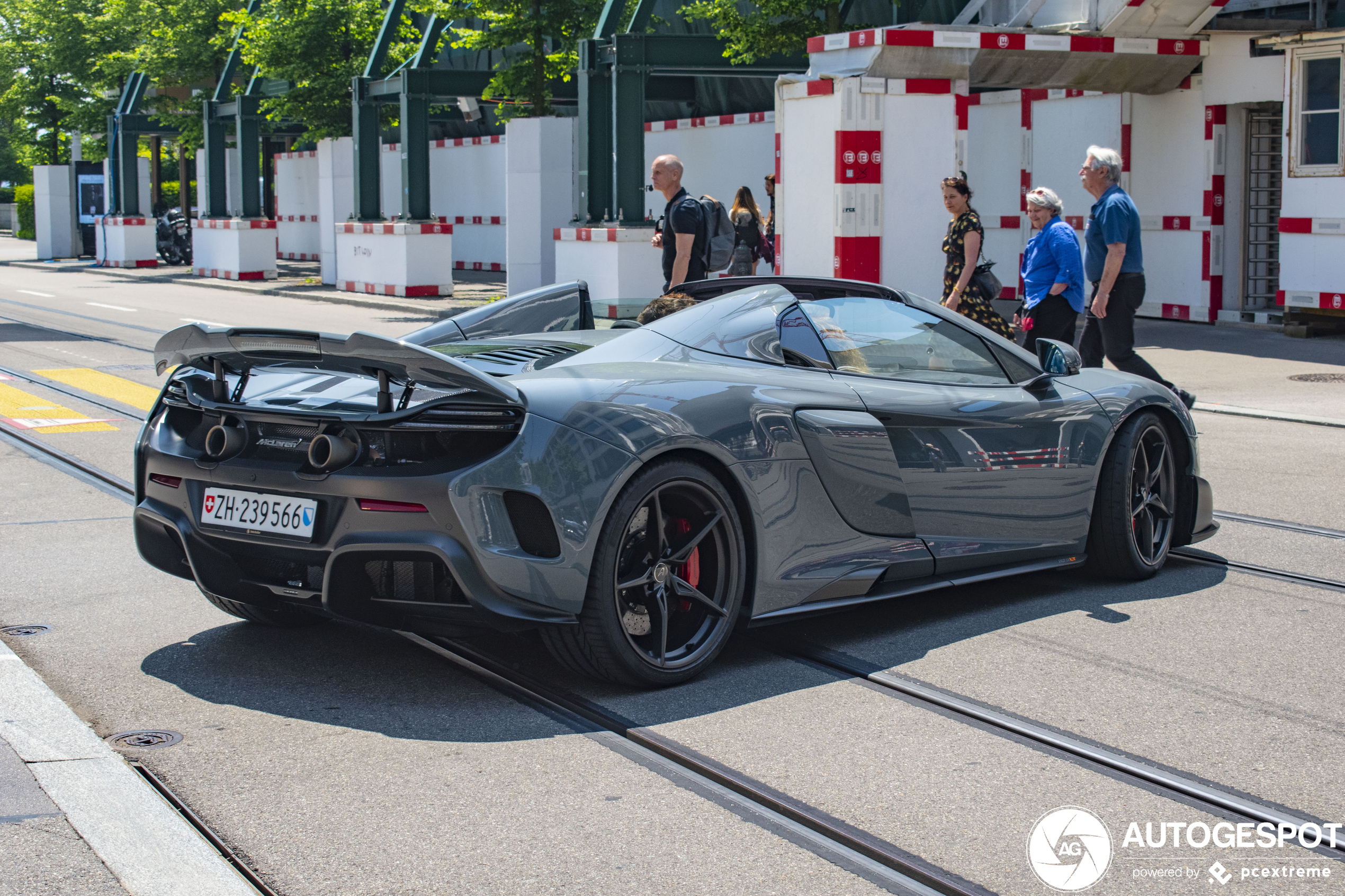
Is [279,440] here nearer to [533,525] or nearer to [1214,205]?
[533,525]

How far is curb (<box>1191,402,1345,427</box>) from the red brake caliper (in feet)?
23.7

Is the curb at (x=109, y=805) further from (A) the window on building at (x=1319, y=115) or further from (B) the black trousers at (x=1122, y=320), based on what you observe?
(A) the window on building at (x=1319, y=115)

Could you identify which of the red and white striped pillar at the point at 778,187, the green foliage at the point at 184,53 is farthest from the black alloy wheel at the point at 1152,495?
the green foliage at the point at 184,53

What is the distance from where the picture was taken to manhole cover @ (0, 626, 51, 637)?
201 inches

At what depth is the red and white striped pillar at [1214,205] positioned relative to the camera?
1786 centimetres

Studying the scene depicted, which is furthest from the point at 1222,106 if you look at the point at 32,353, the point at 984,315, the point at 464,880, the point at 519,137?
the point at 464,880

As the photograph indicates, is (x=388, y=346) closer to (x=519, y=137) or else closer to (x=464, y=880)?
(x=464, y=880)

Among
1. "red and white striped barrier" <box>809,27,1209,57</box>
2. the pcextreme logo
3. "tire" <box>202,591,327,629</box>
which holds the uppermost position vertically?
"red and white striped barrier" <box>809,27,1209,57</box>

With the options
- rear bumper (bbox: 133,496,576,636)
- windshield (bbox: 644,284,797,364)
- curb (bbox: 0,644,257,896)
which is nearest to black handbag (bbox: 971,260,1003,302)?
windshield (bbox: 644,284,797,364)

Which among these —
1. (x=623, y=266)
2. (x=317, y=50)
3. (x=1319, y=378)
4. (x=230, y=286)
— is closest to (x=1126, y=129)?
(x=1319, y=378)

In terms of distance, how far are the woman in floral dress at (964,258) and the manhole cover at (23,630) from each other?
6.47m

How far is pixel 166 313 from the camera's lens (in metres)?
22.4

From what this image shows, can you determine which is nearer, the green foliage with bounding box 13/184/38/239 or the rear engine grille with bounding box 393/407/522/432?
the rear engine grille with bounding box 393/407/522/432

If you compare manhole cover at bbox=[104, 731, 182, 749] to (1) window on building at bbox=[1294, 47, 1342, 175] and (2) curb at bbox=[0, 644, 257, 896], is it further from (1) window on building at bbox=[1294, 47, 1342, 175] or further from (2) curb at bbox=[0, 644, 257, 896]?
(1) window on building at bbox=[1294, 47, 1342, 175]
